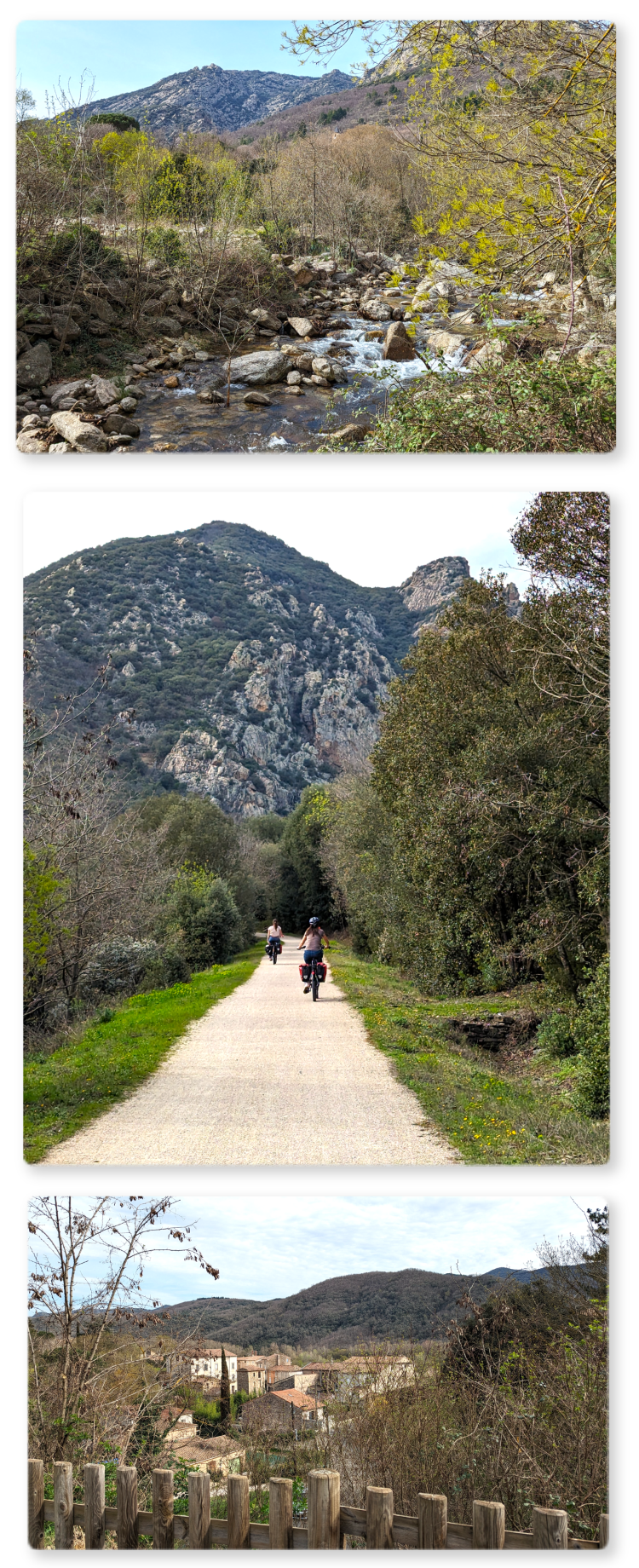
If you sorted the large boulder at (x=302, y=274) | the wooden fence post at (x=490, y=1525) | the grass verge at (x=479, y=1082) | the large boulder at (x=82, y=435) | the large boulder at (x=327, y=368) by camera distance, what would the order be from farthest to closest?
the large boulder at (x=302, y=274) → the large boulder at (x=327, y=368) → the large boulder at (x=82, y=435) → the grass verge at (x=479, y=1082) → the wooden fence post at (x=490, y=1525)

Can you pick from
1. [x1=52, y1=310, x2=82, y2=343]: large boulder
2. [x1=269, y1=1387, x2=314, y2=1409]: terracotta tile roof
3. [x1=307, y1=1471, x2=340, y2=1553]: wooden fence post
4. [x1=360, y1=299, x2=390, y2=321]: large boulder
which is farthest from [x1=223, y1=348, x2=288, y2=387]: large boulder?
[x1=307, y1=1471, x2=340, y2=1553]: wooden fence post

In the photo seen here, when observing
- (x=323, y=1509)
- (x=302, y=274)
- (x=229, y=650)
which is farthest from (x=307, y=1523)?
(x=302, y=274)

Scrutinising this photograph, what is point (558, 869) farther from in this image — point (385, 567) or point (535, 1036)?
point (385, 567)

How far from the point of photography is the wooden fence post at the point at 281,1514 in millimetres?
3043

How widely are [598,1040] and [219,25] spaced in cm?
398

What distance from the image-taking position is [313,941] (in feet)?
11.2

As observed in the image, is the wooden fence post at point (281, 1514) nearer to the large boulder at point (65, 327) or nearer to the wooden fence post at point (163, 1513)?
the wooden fence post at point (163, 1513)

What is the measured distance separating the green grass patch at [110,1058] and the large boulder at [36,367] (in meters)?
2.22

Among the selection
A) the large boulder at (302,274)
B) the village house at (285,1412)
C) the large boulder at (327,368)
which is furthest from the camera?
the large boulder at (302,274)

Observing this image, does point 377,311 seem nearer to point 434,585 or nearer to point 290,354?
point 290,354

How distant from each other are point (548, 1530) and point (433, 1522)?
366mm

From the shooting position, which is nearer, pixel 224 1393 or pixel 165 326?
pixel 224 1393

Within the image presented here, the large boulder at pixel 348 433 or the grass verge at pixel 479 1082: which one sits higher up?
the large boulder at pixel 348 433

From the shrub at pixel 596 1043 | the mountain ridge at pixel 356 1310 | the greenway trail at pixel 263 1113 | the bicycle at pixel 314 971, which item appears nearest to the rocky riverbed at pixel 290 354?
the bicycle at pixel 314 971
